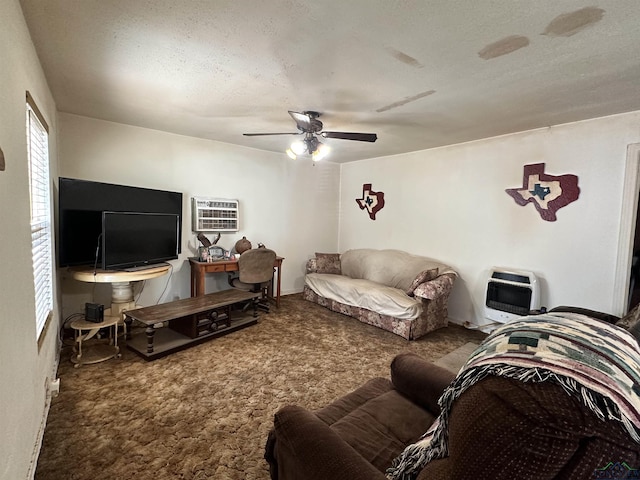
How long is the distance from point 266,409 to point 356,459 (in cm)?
143

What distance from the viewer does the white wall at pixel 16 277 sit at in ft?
3.76

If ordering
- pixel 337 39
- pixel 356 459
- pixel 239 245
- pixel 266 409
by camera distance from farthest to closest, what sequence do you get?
pixel 239 245, pixel 266 409, pixel 337 39, pixel 356 459

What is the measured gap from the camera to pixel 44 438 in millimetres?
1835

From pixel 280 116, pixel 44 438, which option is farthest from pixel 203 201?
pixel 44 438

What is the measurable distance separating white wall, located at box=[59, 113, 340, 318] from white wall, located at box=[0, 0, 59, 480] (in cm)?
182

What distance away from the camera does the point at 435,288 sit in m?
3.55

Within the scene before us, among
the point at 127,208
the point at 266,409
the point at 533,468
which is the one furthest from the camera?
the point at 127,208

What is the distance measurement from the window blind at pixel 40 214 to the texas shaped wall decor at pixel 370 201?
4.15m

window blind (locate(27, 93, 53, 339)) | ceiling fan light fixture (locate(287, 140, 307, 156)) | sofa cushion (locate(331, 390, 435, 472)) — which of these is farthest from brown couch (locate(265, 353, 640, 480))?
ceiling fan light fixture (locate(287, 140, 307, 156))

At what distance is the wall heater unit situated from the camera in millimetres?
3215

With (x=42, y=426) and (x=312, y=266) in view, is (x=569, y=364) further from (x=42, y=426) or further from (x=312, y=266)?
(x=312, y=266)

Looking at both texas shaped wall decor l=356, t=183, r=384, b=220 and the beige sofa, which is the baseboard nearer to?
the beige sofa

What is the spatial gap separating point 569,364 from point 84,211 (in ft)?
12.3

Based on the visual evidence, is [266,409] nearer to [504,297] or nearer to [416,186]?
[504,297]
